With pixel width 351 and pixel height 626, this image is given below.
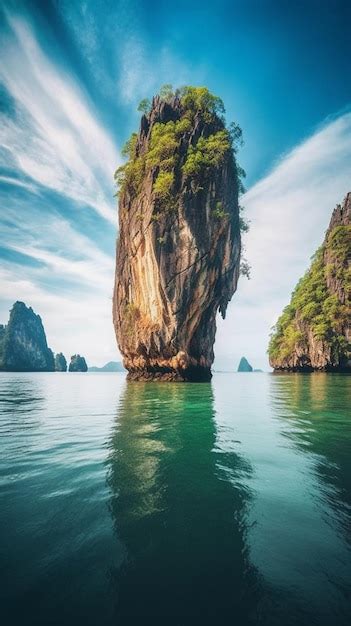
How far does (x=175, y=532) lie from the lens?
2.82 m

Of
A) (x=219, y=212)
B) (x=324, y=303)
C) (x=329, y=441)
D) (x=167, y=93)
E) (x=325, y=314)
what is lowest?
(x=329, y=441)

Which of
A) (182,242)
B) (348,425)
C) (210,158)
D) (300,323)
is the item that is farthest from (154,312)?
(300,323)

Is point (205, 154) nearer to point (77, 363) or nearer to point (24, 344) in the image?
point (24, 344)

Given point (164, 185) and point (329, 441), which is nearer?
point (329, 441)

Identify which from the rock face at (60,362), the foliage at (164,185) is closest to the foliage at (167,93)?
the foliage at (164,185)

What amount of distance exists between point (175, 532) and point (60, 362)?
148518 millimetres

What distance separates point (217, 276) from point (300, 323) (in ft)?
84.4

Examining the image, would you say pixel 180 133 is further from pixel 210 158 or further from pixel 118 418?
pixel 118 418

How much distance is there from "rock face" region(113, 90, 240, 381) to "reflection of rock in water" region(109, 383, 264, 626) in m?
17.7

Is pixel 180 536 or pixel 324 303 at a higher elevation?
pixel 324 303

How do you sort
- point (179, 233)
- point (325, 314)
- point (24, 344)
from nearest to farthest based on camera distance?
point (179, 233)
point (325, 314)
point (24, 344)

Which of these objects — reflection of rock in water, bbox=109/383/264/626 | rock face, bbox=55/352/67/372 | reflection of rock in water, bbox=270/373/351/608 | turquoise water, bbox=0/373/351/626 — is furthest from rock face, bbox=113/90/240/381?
rock face, bbox=55/352/67/372

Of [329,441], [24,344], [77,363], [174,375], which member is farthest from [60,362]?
[329,441]

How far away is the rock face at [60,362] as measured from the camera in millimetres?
137062
